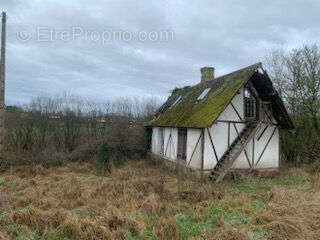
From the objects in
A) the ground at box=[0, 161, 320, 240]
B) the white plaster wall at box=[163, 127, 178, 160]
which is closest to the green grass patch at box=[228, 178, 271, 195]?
the ground at box=[0, 161, 320, 240]

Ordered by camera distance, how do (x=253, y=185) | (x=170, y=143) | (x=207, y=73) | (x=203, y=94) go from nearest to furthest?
1. (x=253, y=185)
2. (x=203, y=94)
3. (x=170, y=143)
4. (x=207, y=73)

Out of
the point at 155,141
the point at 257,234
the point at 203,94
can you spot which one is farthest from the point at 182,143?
the point at 257,234

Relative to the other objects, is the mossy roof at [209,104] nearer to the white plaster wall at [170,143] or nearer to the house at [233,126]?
the house at [233,126]

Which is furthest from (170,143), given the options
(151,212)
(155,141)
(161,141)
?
(151,212)

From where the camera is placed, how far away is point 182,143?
15.0 m

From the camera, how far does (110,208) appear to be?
7480 mm

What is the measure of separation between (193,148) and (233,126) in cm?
228

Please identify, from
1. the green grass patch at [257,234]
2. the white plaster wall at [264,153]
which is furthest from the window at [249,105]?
the green grass patch at [257,234]

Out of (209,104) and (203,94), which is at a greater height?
(203,94)

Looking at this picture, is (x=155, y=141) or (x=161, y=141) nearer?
(x=161, y=141)

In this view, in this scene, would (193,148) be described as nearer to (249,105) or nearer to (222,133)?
(222,133)

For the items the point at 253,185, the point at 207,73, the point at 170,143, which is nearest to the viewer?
the point at 253,185

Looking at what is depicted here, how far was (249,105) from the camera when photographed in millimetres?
14648

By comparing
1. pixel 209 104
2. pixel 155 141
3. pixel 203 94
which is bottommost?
pixel 155 141
